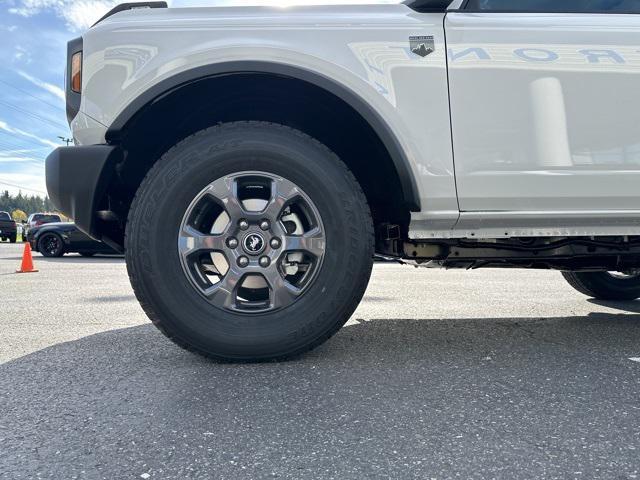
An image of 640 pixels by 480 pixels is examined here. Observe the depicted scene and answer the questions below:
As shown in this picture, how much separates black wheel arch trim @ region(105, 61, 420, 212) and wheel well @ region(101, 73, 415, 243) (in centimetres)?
5

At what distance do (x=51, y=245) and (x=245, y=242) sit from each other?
471 inches

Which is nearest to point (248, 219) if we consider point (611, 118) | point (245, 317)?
point (245, 317)

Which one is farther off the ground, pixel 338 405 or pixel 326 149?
pixel 326 149

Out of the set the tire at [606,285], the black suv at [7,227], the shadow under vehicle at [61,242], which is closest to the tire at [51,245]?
the shadow under vehicle at [61,242]

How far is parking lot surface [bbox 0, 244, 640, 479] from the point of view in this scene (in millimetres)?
1175

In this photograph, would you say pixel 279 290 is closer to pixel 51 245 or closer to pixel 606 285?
pixel 606 285

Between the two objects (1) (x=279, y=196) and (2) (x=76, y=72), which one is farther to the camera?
(2) (x=76, y=72)

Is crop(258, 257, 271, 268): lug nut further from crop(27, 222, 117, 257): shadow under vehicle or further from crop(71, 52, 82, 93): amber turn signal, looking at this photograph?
crop(27, 222, 117, 257): shadow under vehicle

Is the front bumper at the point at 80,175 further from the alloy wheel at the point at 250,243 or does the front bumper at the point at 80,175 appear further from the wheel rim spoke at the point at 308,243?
the wheel rim spoke at the point at 308,243

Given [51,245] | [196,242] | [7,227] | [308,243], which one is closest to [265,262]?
[308,243]

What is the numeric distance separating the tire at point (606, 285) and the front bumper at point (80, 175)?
139 inches

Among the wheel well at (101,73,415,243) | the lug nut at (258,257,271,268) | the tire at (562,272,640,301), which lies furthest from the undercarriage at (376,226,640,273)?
the tire at (562,272,640,301)

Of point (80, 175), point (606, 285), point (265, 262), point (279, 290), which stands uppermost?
point (80, 175)

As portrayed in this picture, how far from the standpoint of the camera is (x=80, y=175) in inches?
77.6
